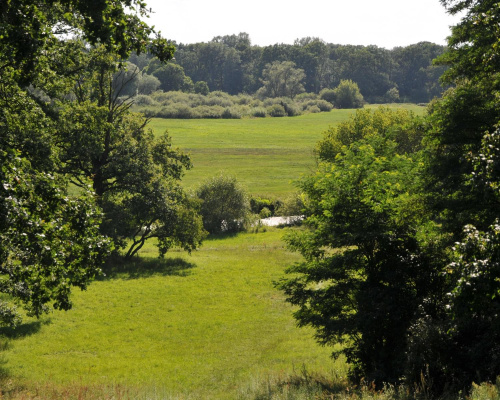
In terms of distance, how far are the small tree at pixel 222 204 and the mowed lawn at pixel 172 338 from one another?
832 inches

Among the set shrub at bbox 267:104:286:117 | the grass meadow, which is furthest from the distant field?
the grass meadow

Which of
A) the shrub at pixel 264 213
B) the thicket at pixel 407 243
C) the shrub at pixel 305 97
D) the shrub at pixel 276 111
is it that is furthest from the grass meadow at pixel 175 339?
the shrub at pixel 305 97

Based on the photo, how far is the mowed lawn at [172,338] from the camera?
66.4ft

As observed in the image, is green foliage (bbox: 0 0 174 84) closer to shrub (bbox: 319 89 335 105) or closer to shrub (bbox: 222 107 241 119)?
shrub (bbox: 222 107 241 119)

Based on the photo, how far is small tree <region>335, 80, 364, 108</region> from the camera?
609 ft

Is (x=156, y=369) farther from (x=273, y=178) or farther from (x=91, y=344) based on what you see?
(x=273, y=178)

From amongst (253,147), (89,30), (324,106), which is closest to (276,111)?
(324,106)

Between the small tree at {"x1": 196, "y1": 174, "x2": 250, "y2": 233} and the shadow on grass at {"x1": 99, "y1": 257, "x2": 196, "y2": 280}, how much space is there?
18.4m

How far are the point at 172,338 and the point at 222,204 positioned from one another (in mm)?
37610

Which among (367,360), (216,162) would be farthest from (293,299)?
(216,162)

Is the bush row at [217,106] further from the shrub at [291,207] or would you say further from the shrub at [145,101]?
the shrub at [291,207]

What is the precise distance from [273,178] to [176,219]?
169 ft

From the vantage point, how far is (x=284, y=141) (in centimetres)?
12419

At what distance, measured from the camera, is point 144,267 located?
42.0 metres
